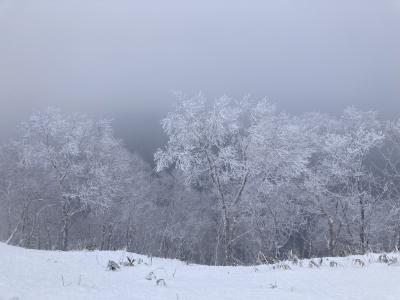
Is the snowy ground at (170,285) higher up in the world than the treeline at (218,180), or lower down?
lower down

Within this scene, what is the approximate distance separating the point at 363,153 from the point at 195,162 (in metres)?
→ 13.5

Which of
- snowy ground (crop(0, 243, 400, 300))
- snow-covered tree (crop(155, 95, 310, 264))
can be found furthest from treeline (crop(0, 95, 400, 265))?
snowy ground (crop(0, 243, 400, 300))

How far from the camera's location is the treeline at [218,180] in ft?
101

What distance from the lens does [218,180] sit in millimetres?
30500

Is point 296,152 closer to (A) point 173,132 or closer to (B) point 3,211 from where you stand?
(A) point 173,132

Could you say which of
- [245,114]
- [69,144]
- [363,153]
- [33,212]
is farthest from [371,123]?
[33,212]

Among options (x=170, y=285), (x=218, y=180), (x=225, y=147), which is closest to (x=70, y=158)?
(x=218, y=180)

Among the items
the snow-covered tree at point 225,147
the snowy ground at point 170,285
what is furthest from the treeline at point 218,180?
the snowy ground at point 170,285

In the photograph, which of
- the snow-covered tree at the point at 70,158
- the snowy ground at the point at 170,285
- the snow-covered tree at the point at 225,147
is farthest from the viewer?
the snow-covered tree at the point at 70,158

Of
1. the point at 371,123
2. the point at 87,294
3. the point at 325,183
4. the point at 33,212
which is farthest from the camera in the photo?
the point at 33,212

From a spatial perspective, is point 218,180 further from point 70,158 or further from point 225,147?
point 70,158

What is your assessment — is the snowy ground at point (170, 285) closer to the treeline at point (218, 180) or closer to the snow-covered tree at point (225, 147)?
the treeline at point (218, 180)

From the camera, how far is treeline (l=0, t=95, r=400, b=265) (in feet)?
101

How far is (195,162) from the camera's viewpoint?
31.0 metres
